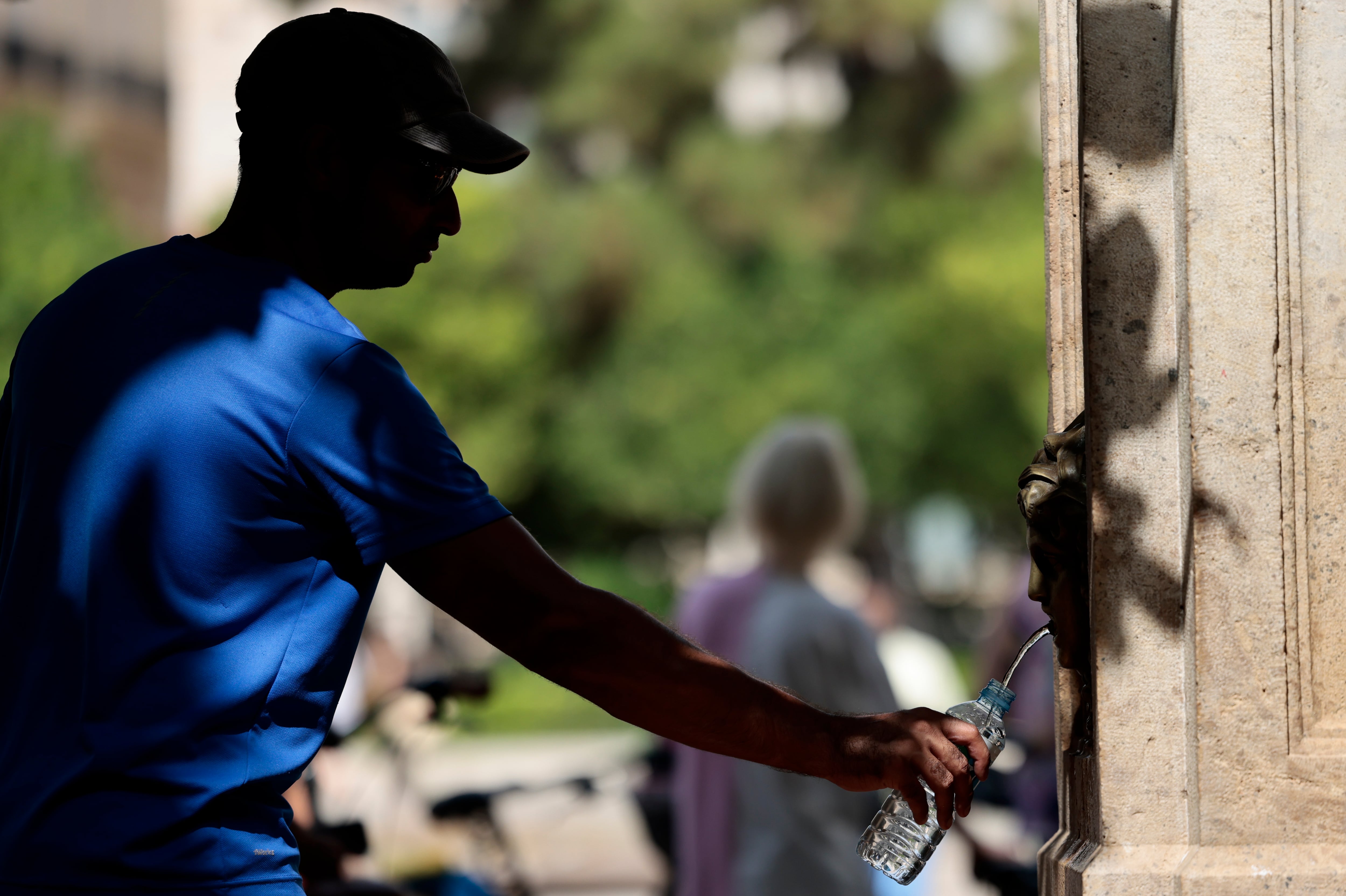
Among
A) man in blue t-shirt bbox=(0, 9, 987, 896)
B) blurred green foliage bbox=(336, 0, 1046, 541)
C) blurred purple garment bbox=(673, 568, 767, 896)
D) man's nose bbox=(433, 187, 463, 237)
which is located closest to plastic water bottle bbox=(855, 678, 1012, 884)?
man in blue t-shirt bbox=(0, 9, 987, 896)

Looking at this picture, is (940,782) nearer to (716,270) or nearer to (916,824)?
(916,824)

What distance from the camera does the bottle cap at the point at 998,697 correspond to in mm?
2395

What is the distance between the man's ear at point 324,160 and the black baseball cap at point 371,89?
0.06 ft

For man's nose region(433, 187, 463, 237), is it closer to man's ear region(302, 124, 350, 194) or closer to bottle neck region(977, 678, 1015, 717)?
man's ear region(302, 124, 350, 194)

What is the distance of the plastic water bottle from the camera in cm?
236

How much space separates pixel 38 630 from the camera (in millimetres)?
1890

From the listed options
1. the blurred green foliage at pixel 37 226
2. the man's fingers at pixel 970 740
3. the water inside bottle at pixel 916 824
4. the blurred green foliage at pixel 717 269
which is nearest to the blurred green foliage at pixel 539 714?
the blurred green foliage at pixel 717 269

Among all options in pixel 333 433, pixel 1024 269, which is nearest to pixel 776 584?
pixel 333 433

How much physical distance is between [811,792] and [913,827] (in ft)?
6.69

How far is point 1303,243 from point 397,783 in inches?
164

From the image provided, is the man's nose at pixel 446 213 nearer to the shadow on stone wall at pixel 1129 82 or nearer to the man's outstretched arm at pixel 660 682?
the man's outstretched arm at pixel 660 682

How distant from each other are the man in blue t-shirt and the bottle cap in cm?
29

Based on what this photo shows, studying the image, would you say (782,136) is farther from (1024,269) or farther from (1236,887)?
(1236,887)

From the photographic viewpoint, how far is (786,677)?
444cm
